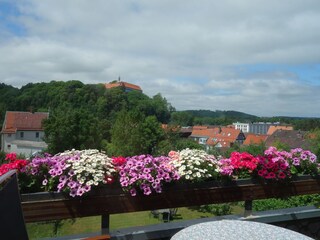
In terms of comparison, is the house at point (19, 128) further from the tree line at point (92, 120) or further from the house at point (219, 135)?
the house at point (219, 135)

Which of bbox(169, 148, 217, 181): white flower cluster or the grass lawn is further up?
bbox(169, 148, 217, 181): white flower cluster

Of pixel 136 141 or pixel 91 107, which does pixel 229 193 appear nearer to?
pixel 136 141

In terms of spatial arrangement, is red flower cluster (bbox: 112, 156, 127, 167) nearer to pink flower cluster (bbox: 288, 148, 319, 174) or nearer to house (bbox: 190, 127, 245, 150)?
pink flower cluster (bbox: 288, 148, 319, 174)

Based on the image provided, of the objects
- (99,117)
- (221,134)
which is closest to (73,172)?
(99,117)

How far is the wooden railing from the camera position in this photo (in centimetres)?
232

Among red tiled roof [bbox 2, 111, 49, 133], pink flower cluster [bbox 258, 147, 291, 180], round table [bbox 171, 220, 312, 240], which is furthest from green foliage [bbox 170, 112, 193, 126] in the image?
round table [bbox 171, 220, 312, 240]

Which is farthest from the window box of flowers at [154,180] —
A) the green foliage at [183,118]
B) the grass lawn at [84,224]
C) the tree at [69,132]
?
the green foliage at [183,118]

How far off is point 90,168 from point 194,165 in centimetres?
87

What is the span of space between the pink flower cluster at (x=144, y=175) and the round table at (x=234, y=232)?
797 mm

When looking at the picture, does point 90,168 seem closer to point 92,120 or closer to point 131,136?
point 131,136

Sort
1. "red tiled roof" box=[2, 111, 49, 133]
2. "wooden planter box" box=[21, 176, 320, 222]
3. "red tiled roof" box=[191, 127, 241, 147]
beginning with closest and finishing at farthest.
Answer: "wooden planter box" box=[21, 176, 320, 222] → "red tiled roof" box=[2, 111, 49, 133] → "red tiled roof" box=[191, 127, 241, 147]

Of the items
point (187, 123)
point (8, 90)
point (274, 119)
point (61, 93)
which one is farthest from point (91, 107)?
point (274, 119)

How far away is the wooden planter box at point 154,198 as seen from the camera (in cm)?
232

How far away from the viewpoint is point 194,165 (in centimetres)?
277
